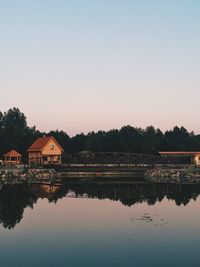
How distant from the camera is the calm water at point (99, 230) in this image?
19906mm

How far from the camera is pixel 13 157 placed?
302 ft

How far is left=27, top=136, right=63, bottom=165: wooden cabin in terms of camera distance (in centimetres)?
8818

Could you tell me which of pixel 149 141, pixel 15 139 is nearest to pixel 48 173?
pixel 15 139

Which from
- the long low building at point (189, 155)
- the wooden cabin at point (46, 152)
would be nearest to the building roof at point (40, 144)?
the wooden cabin at point (46, 152)

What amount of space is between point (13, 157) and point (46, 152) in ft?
28.4

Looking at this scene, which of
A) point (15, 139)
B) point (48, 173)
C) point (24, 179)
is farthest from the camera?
point (15, 139)

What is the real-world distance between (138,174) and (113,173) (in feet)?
16.7

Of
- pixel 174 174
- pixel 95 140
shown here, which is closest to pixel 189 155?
pixel 174 174

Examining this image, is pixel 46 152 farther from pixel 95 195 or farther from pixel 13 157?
pixel 95 195

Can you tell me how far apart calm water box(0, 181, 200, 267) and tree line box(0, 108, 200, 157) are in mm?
59204

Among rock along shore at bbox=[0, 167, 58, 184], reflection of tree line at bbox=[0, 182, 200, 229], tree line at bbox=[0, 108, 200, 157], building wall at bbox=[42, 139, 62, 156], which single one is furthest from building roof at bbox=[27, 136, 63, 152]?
reflection of tree line at bbox=[0, 182, 200, 229]

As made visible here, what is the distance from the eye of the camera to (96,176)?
260 ft

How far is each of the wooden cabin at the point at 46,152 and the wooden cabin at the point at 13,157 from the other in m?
2.80

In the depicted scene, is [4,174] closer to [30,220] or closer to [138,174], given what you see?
[138,174]
